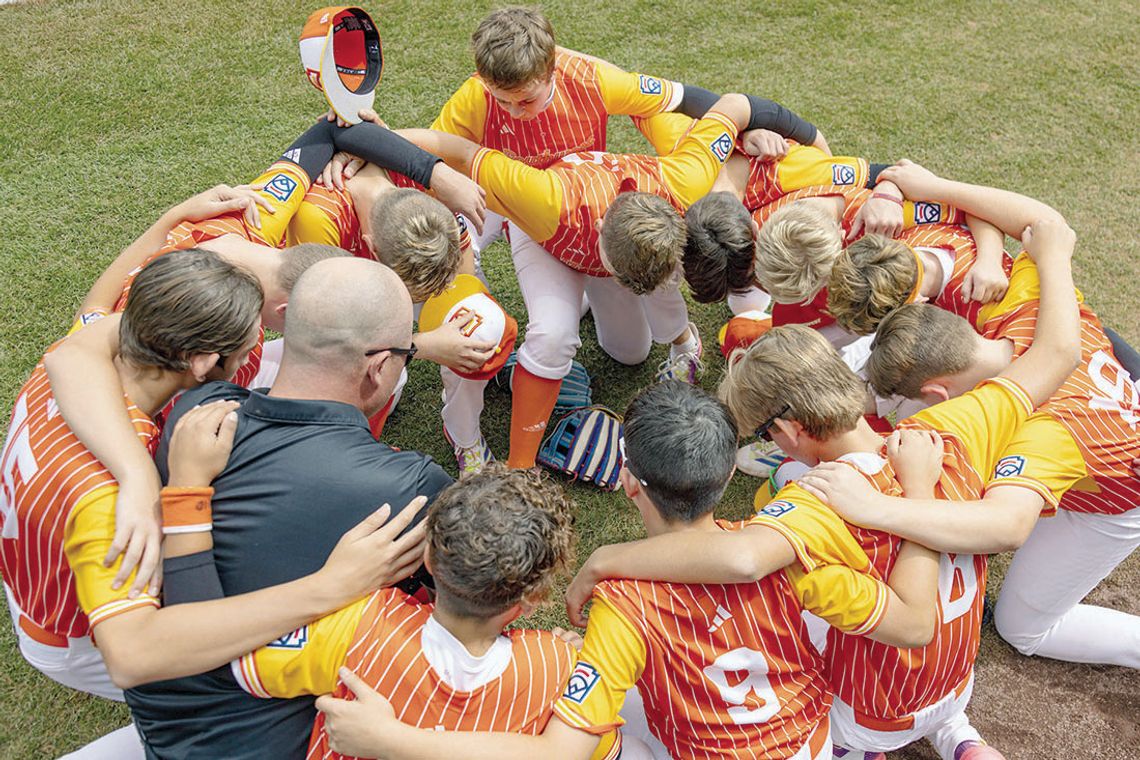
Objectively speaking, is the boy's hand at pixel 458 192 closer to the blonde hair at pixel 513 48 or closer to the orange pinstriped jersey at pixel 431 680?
the blonde hair at pixel 513 48

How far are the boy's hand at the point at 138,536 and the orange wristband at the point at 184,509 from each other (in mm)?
42

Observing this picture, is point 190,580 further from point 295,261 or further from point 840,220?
point 840,220

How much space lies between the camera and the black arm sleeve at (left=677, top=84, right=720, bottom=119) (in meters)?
4.23

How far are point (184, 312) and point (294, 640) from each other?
994mm

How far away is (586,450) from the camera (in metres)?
4.07

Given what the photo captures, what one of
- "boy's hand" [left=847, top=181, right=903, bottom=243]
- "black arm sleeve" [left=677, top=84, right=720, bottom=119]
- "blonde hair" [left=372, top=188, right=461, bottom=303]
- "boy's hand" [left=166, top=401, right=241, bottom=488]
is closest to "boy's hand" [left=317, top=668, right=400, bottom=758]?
"boy's hand" [left=166, top=401, right=241, bottom=488]

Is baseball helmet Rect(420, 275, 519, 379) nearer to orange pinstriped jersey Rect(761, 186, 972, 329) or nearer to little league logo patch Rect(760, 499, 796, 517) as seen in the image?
orange pinstriped jersey Rect(761, 186, 972, 329)

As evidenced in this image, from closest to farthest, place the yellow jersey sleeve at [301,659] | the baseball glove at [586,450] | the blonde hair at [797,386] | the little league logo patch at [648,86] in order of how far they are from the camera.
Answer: the yellow jersey sleeve at [301,659] < the blonde hair at [797,386] < the baseball glove at [586,450] < the little league logo patch at [648,86]

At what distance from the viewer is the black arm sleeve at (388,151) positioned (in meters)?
3.66

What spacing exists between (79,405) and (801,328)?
2.17 m

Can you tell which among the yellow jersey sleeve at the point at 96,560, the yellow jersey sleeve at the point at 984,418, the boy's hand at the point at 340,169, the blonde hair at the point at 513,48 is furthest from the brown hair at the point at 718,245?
the yellow jersey sleeve at the point at 96,560

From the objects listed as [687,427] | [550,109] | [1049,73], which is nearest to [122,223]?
[550,109]

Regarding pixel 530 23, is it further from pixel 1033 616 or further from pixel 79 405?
pixel 1033 616

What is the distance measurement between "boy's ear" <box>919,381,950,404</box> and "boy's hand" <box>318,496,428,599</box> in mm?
1762
